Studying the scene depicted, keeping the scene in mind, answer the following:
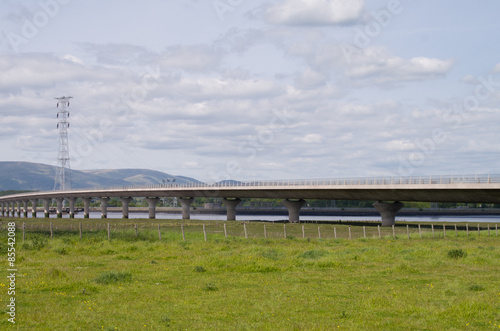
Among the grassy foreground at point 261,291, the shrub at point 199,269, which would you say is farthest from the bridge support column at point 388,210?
the shrub at point 199,269

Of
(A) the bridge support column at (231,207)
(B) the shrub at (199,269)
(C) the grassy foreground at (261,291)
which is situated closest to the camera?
(C) the grassy foreground at (261,291)

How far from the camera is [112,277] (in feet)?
74.4

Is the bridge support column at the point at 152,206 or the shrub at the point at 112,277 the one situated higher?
the bridge support column at the point at 152,206

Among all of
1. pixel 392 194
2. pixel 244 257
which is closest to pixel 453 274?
pixel 244 257

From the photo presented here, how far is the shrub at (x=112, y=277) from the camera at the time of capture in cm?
2233

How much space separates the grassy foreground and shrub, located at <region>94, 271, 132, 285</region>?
0.04m

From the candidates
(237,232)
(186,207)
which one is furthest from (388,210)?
(186,207)

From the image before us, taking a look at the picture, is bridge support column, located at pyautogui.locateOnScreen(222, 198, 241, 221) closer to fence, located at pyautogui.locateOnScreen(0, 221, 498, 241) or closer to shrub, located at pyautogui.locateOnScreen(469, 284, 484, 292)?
fence, located at pyautogui.locateOnScreen(0, 221, 498, 241)

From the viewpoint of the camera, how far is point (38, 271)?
25.7 meters

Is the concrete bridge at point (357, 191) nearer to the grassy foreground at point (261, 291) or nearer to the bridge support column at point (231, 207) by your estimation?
the bridge support column at point (231, 207)

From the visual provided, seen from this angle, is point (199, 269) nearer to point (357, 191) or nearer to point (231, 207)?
point (357, 191)

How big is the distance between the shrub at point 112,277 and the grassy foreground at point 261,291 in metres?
0.04

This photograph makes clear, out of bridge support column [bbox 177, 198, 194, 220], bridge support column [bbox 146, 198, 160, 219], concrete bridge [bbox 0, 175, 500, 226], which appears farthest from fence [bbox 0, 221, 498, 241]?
bridge support column [bbox 146, 198, 160, 219]

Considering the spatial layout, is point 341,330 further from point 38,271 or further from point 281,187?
point 281,187
